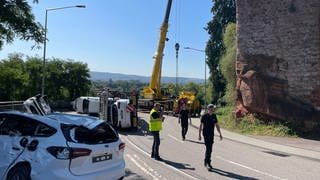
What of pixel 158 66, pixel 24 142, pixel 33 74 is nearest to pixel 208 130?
pixel 24 142

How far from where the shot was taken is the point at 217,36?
63656mm

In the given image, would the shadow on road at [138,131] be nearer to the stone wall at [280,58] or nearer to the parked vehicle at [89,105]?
the stone wall at [280,58]

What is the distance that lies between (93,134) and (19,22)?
5558 millimetres

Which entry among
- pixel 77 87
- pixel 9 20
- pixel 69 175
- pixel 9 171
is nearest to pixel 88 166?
pixel 69 175

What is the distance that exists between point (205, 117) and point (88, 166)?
5531 mm

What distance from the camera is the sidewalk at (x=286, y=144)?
18516 mm

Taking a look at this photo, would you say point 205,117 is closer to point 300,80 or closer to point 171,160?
point 171,160

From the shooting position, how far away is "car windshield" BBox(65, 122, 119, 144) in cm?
869

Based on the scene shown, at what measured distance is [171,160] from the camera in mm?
15133

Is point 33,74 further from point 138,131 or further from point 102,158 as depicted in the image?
point 102,158

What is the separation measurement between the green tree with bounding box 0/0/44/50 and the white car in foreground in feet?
13.4

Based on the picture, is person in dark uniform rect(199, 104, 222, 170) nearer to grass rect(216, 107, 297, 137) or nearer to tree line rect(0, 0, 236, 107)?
grass rect(216, 107, 297, 137)

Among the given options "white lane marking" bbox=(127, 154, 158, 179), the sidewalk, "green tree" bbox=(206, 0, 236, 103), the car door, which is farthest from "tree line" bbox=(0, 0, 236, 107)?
the car door

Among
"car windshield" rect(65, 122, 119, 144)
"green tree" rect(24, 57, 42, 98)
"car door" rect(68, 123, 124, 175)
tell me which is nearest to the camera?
"car door" rect(68, 123, 124, 175)
